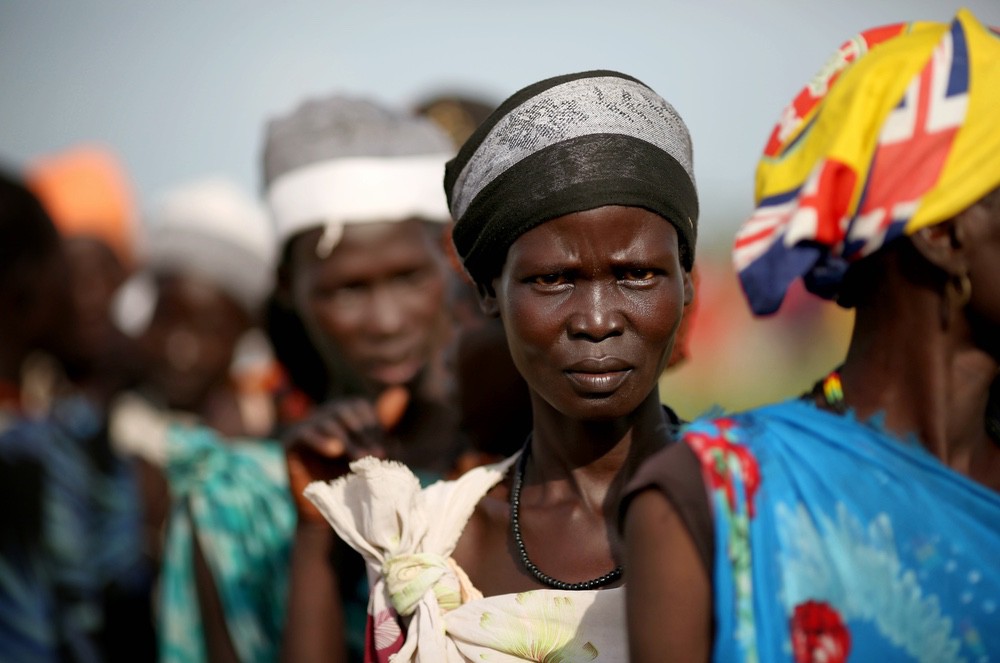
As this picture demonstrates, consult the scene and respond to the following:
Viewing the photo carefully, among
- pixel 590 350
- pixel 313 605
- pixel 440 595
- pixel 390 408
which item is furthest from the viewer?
pixel 390 408

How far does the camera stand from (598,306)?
2.53 m

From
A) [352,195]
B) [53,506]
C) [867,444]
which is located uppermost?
[352,195]

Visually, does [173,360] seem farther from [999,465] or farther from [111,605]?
[999,465]

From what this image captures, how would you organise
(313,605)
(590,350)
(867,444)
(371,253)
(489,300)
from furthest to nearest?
1. (371,253)
2. (313,605)
3. (489,300)
4. (590,350)
5. (867,444)

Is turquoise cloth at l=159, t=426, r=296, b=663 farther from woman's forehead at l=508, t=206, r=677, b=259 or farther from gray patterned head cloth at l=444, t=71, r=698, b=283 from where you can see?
woman's forehead at l=508, t=206, r=677, b=259

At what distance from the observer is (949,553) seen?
2.11 meters

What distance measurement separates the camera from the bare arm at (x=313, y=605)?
3.12 m

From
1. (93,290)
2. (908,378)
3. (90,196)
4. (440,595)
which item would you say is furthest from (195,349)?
(908,378)

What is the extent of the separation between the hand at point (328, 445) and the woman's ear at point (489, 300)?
0.54m

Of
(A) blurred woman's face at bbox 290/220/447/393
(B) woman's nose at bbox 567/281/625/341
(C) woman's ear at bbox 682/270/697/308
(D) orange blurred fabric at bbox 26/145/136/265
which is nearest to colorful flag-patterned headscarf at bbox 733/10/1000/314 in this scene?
(B) woman's nose at bbox 567/281/625/341

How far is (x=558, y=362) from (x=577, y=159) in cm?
40

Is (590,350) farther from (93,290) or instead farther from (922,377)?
(93,290)

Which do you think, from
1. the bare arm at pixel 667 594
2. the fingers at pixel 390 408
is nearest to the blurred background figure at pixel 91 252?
the fingers at pixel 390 408

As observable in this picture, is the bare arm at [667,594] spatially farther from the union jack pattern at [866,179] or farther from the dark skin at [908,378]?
the union jack pattern at [866,179]
